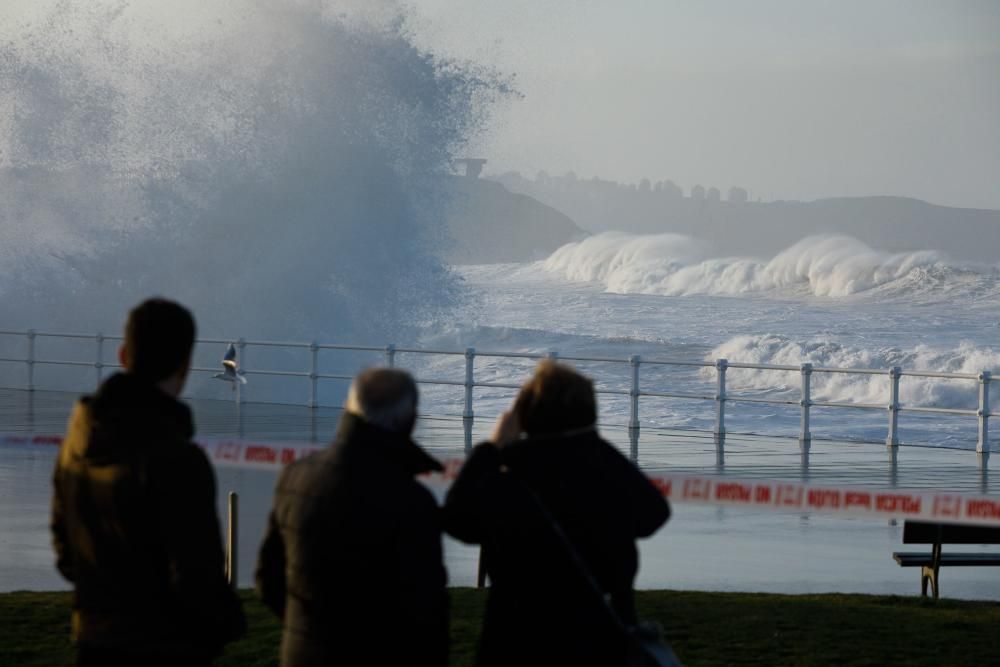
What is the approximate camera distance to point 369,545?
3953mm

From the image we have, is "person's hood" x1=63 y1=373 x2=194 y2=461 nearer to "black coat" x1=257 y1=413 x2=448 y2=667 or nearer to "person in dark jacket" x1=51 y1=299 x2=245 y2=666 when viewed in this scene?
"person in dark jacket" x1=51 y1=299 x2=245 y2=666

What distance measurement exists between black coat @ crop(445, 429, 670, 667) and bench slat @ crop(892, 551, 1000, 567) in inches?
243

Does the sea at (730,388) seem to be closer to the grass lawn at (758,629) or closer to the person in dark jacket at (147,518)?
the grass lawn at (758,629)

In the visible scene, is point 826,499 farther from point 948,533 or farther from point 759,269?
point 759,269

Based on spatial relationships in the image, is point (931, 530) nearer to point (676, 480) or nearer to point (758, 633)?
point (758, 633)

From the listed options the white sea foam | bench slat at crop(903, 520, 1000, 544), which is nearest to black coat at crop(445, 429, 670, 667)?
bench slat at crop(903, 520, 1000, 544)

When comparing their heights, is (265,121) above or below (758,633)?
above

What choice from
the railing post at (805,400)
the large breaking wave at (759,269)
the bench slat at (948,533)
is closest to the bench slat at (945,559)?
the bench slat at (948,533)

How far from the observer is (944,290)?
202 ft

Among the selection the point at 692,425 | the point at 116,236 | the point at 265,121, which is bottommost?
the point at 692,425

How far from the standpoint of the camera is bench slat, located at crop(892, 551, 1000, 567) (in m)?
9.97

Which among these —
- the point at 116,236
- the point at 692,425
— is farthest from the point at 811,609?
the point at 116,236

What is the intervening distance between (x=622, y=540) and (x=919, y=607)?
543cm

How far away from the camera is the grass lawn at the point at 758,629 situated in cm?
761
